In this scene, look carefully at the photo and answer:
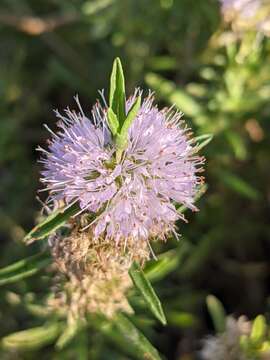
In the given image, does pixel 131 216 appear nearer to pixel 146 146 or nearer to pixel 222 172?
pixel 146 146

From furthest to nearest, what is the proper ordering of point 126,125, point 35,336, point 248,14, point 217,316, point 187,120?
point 187,120
point 248,14
point 217,316
point 35,336
point 126,125

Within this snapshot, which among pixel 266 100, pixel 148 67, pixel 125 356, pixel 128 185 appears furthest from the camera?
pixel 148 67

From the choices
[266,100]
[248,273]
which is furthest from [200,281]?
[266,100]

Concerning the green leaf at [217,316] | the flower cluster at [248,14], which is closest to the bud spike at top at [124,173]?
the green leaf at [217,316]

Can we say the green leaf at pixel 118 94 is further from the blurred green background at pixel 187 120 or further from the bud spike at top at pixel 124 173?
the blurred green background at pixel 187 120

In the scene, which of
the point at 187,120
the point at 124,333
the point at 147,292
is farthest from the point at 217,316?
the point at 187,120

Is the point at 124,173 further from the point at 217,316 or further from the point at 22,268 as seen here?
the point at 217,316
